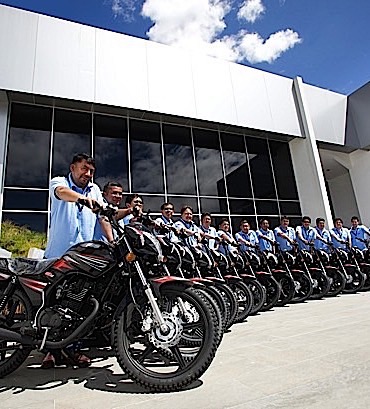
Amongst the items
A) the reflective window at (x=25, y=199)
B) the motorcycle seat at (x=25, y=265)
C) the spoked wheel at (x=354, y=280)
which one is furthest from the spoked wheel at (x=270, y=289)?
the reflective window at (x=25, y=199)

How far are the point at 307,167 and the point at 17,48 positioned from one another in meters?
9.83

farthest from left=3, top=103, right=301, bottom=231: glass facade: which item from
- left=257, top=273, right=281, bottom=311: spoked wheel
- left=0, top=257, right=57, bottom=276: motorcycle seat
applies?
left=0, top=257, right=57, bottom=276: motorcycle seat

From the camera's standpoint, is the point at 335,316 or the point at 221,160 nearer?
the point at 335,316

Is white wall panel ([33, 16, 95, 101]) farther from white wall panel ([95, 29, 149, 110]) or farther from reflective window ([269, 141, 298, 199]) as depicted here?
reflective window ([269, 141, 298, 199])

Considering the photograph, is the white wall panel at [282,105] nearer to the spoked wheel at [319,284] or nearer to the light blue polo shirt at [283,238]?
the light blue polo shirt at [283,238]

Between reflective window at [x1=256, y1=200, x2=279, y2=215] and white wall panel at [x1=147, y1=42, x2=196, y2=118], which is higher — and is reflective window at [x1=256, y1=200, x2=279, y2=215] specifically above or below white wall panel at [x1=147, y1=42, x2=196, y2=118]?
below

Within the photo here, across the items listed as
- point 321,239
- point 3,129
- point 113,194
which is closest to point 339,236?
point 321,239

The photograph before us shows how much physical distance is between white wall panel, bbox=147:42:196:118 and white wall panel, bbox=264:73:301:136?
3.17 m

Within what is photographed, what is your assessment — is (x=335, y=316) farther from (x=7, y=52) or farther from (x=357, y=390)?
(x=7, y=52)

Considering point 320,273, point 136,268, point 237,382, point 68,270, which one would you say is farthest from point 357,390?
point 320,273

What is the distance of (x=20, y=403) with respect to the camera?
1.68m

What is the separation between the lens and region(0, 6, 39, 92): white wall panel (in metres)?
7.43

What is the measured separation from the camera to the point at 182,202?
9.55 m

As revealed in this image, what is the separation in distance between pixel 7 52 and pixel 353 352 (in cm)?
915
